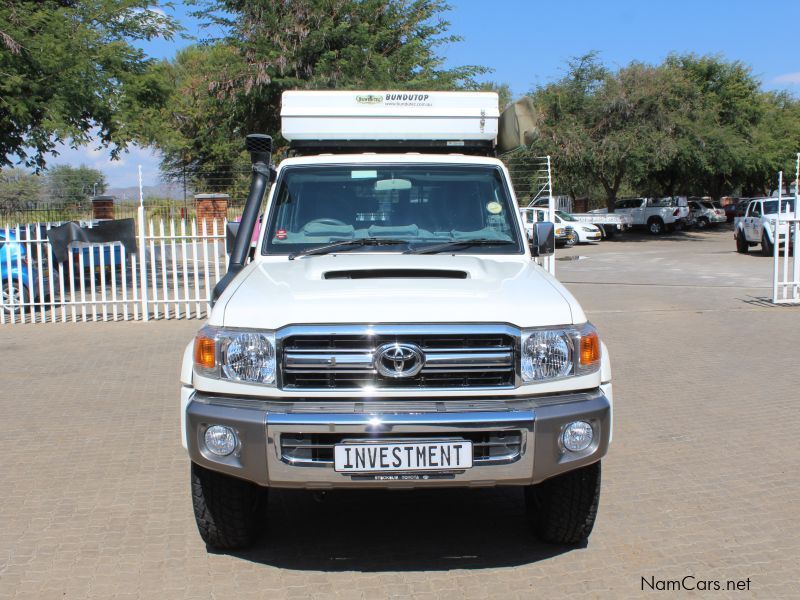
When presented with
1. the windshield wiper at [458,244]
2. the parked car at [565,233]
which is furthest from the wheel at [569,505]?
the parked car at [565,233]

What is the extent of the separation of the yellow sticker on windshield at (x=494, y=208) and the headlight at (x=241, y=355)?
214 cm

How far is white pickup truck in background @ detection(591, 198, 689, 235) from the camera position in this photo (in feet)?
131

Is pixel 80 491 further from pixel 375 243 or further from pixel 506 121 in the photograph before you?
pixel 506 121

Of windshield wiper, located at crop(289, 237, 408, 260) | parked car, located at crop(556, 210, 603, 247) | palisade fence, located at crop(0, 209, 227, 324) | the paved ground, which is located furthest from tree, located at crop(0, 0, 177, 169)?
parked car, located at crop(556, 210, 603, 247)

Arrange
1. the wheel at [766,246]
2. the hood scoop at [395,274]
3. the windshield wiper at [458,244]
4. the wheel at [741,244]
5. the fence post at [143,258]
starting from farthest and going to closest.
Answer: the wheel at [741,244] < the wheel at [766,246] < the fence post at [143,258] < the windshield wiper at [458,244] < the hood scoop at [395,274]

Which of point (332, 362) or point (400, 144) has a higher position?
point (400, 144)

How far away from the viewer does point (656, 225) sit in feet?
132

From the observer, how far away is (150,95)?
54.7 ft

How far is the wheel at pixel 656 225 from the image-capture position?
1577 inches

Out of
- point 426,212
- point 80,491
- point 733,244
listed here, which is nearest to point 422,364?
point 426,212

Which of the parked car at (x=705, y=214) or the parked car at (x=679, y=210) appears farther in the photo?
the parked car at (x=705, y=214)

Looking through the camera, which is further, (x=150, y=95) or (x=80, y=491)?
(x=150, y=95)

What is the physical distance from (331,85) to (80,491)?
16.5m

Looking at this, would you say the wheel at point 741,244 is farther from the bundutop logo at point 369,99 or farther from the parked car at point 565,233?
the bundutop logo at point 369,99
